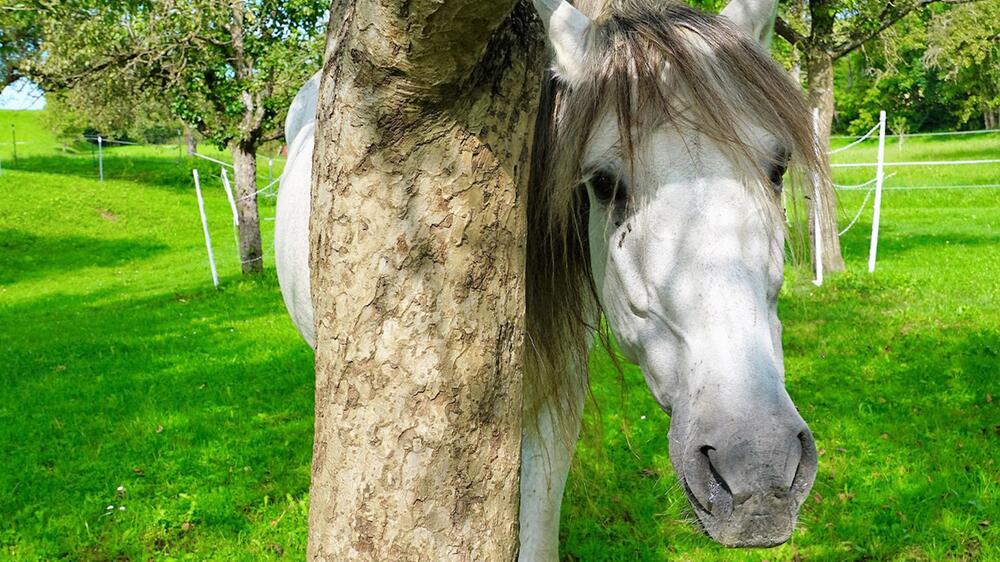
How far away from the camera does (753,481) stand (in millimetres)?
1474

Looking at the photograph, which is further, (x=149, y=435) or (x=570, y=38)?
(x=149, y=435)

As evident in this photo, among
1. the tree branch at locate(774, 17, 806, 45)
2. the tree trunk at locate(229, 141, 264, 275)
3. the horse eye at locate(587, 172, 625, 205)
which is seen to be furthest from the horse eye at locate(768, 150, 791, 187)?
the tree trunk at locate(229, 141, 264, 275)

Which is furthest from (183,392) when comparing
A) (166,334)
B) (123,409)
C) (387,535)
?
(387,535)

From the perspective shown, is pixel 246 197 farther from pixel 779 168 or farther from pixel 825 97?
pixel 779 168

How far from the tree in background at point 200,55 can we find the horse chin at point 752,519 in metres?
10.2

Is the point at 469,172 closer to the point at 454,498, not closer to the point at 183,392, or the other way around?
the point at 454,498

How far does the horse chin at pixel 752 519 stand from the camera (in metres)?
1.50

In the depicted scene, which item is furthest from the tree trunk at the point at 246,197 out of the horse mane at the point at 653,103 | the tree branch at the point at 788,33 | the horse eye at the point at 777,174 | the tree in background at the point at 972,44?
the tree in background at the point at 972,44

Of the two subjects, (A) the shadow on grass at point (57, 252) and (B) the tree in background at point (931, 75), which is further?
(A) the shadow on grass at point (57, 252)

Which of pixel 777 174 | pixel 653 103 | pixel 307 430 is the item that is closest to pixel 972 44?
pixel 307 430

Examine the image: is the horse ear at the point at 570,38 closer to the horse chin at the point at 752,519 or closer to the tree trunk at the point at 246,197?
the horse chin at the point at 752,519

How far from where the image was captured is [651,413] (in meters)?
5.77

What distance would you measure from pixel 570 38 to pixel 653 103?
31cm

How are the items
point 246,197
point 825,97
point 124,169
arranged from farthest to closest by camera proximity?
point 124,169 < point 246,197 < point 825,97
